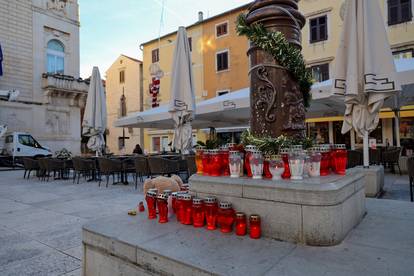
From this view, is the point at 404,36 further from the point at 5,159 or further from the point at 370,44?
the point at 5,159

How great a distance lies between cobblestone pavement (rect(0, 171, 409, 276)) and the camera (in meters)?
2.86

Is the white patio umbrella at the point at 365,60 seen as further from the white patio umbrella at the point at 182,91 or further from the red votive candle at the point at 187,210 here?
the white patio umbrella at the point at 182,91

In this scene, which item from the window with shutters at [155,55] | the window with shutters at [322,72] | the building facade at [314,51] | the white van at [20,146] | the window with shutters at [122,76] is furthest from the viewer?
the window with shutters at [122,76]

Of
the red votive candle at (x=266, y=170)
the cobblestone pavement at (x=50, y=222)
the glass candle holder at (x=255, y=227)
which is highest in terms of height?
the red votive candle at (x=266, y=170)

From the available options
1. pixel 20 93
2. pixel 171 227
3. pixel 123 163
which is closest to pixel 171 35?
pixel 20 93

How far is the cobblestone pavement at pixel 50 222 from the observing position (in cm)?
285

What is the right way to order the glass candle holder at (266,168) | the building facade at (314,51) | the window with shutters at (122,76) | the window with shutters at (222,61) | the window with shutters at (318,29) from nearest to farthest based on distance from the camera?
1. the glass candle holder at (266,168)
2. the building facade at (314,51)
3. the window with shutters at (318,29)
4. the window with shutters at (222,61)
5. the window with shutters at (122,76)

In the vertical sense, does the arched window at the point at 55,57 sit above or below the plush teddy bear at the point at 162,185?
above

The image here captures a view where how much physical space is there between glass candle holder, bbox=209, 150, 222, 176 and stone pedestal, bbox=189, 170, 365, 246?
0.22m

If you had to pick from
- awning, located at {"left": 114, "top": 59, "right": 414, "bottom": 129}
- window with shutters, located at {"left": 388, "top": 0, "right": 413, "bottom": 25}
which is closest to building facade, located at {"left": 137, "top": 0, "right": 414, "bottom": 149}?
window with shutters, located at {"left": 388, "top": 0, "right": 413, "bottom": 25}

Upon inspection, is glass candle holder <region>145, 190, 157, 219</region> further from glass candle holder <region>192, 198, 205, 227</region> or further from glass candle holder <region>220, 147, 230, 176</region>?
glass candle holder <region>220, 147, 230, 176</region>

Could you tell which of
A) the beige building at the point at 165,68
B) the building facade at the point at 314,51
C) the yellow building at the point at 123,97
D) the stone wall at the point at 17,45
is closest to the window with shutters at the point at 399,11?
the building facade at the point at 314,51

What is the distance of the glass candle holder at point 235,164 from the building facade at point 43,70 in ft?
69.9

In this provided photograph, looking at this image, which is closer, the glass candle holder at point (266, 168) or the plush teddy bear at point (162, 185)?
the glass candle holder at point (266, 168)
